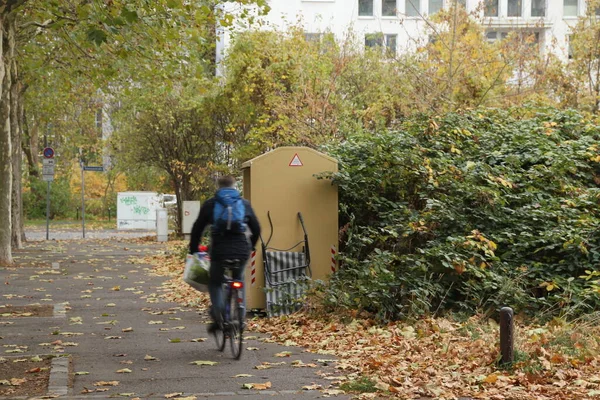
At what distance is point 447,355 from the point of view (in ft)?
30.9

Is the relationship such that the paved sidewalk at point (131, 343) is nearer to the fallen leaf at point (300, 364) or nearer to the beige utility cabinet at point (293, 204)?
the fallen leaf at point (300, 364)

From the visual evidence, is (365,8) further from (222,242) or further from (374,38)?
(222,242)

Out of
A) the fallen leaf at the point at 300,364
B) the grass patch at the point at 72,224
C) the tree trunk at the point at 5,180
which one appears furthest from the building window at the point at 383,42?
the fallen leaf at the point at 300,364

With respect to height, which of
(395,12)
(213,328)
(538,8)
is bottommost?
(213,328)

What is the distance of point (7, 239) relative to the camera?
76.1 feet

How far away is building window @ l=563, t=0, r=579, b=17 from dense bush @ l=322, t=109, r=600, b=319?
5201 cm

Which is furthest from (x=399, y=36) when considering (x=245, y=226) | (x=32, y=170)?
(x=245, y=226)

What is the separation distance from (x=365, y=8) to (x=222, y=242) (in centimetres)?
5717

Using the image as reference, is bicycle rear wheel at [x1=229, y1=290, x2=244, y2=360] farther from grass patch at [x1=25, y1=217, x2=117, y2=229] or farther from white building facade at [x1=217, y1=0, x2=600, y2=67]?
white building facade at [x1=217, y1=0, x2=600, y2=67]

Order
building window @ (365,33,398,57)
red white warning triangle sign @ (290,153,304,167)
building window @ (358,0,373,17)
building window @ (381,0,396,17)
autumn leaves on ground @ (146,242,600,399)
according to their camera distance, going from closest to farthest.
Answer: autumn leaves on ground @ (146,242,600,399)
red white warning triangle sign @ (290,153,304,167)
building window @ (365,33,398,57)
building window @ (358,0,373,17)
building window @ (381,0,396,17)

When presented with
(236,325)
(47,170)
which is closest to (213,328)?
(236,325)

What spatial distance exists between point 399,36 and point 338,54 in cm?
3181

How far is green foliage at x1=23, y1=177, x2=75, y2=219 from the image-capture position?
56406 mm

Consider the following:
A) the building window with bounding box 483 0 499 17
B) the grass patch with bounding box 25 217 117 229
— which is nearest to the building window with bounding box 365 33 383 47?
the building window with bounding box 483 0 499 17
